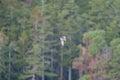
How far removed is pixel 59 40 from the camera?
158 ft

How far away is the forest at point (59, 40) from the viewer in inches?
1693

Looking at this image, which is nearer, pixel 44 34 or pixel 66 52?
pixel 44 34

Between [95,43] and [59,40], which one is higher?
[95,43]

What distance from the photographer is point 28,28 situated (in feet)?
152

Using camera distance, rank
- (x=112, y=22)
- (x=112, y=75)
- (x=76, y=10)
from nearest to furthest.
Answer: (x=112, y=75)
(x=112, y=22)
(x=76, y=10)

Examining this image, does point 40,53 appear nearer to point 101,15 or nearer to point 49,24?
point 49,24

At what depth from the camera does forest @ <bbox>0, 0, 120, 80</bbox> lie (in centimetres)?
4300

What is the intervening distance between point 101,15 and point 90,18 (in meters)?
0.98

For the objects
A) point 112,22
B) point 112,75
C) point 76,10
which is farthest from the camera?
point 76,10

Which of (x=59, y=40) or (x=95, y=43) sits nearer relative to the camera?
(x=95, y=43)

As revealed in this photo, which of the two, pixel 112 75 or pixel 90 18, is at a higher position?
pixel 90 18

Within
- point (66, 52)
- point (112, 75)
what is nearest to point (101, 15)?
point (66, 52)

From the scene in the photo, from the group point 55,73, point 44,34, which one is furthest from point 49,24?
point 55,73

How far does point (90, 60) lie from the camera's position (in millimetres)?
43062
